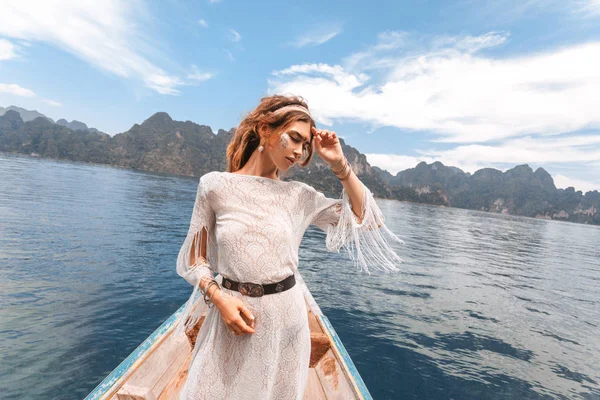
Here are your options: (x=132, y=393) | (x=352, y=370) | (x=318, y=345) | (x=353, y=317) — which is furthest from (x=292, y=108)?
(x=353, y=317)

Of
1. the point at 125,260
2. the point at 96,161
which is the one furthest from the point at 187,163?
the point at 125,260

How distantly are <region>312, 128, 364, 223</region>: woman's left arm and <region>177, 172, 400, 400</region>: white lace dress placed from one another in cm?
10

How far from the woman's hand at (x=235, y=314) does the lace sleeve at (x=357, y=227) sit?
0.56 m

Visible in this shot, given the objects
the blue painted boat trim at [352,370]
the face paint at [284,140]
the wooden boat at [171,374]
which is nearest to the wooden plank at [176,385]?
the wooden boat at [171,374]

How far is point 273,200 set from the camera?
4.86 feet

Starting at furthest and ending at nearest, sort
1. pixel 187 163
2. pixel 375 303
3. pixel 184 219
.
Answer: pixel 187 163 < pixel 184 219 < pixel 375 303

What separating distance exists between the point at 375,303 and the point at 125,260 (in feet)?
31.2

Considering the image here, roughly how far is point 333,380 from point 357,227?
275 cm

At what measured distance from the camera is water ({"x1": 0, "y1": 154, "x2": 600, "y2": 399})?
6.39 meters

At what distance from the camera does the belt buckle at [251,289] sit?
1.35 m

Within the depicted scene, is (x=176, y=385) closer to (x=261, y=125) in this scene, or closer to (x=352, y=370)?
(x=352, y=370)

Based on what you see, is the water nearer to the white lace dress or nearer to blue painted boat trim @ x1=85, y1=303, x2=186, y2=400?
blue painted boat trim @ x1=85, y1=303, x2=186, y2=400

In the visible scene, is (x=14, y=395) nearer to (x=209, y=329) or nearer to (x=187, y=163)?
(x=209, y=329)

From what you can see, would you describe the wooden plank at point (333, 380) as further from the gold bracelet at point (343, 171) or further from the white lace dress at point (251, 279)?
the gold bracelet at point (343, 171)
